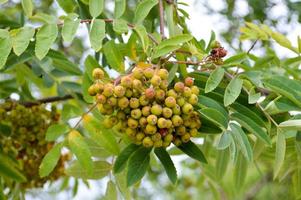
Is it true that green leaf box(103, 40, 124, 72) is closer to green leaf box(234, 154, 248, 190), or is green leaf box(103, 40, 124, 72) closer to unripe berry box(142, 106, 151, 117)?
unripe berry box(142, 106, 151, 117)

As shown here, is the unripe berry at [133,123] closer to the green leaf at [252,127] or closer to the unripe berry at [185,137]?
the unripe berry at [185,137]

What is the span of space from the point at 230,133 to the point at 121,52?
350 millimetres

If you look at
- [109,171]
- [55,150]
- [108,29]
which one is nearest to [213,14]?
[108,29]

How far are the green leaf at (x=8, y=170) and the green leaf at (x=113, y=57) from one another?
52 centimetres

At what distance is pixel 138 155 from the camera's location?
162 cm

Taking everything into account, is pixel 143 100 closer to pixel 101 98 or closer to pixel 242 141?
pixel 101 98

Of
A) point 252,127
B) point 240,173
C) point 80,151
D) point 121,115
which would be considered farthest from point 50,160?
point 240,173

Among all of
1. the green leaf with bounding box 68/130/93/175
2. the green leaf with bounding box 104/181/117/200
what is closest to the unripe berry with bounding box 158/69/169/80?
the green leaf with bounding box 68/130/93/175

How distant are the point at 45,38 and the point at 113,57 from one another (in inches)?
6.9

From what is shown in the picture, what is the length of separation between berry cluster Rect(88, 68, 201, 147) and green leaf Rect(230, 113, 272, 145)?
12cm

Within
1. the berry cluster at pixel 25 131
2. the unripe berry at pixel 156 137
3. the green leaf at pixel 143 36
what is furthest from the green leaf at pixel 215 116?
the berry cluster at pixel 25 131

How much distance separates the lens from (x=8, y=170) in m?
1.97

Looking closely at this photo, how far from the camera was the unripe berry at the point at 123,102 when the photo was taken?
144 cm

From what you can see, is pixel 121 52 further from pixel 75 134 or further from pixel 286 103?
pixel 286 103
